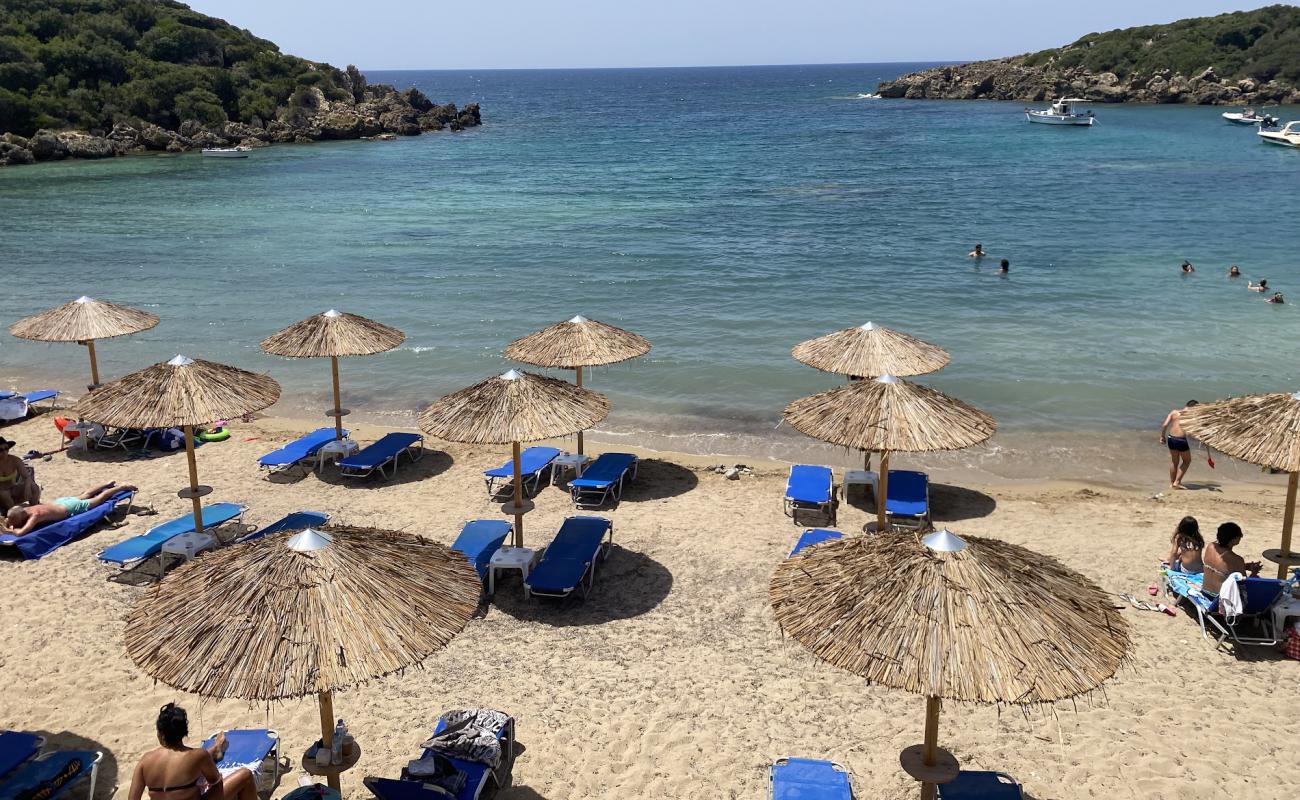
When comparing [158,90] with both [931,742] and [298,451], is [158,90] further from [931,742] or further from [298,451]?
[931,742]

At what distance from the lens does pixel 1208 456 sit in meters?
13.5

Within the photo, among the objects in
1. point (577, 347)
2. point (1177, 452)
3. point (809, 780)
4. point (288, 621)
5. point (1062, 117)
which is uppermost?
point (1062, 117)

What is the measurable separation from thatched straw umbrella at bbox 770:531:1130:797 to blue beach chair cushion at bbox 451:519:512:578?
4.41 m

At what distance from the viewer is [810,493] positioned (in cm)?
1134

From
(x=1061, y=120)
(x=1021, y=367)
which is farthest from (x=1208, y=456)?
(x=1061, y=120)

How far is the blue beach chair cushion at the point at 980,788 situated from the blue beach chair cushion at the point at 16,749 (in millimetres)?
6023

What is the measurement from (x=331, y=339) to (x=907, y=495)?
7.57 meters

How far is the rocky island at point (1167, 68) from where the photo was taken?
279 feet

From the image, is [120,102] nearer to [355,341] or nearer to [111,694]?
[355,341]

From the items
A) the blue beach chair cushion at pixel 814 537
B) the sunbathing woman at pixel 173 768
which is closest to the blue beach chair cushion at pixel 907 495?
the blue beach chair cushion at pixel 814 537

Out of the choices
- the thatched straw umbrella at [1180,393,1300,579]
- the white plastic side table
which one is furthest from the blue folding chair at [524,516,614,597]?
the thatched straw umbrella at [1180,393,1300,579]

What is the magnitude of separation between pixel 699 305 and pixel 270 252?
15172mm

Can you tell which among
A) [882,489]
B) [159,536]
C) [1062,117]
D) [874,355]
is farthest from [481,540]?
[1062,117]

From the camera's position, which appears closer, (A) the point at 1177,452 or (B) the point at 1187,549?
(B) the point at 1187,549
